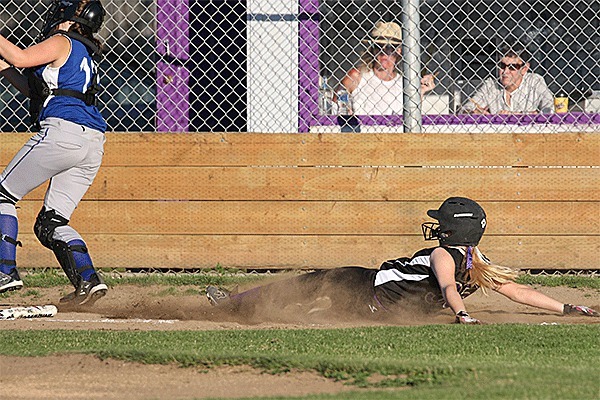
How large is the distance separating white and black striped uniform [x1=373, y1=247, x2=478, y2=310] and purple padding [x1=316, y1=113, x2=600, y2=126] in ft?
10.1

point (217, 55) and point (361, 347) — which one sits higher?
point (217, 55)

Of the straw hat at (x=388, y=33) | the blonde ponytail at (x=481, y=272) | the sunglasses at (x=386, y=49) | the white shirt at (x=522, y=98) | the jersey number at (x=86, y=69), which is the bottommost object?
the blonde ponytail at (x=481, y=272)

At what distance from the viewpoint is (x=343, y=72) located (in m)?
9.88

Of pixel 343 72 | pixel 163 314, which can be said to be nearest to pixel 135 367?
pixel 163 314

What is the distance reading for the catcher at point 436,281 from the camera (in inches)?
255

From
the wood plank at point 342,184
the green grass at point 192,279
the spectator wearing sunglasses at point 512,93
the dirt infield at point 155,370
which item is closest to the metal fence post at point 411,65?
the wood plank at point 342,184

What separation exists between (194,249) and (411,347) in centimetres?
395

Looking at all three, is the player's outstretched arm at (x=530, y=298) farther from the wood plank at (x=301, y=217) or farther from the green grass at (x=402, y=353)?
the wood plank at (x=301, y=217)

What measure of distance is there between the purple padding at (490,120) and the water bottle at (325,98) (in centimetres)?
8

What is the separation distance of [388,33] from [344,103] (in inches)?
30.1

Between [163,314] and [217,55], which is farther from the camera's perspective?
[217,55]

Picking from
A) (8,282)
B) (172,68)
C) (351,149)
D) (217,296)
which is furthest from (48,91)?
(172,68)

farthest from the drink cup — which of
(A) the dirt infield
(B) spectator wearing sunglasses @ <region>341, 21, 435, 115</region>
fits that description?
(A) the dirt infield

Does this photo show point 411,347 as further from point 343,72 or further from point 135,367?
point 343,72
